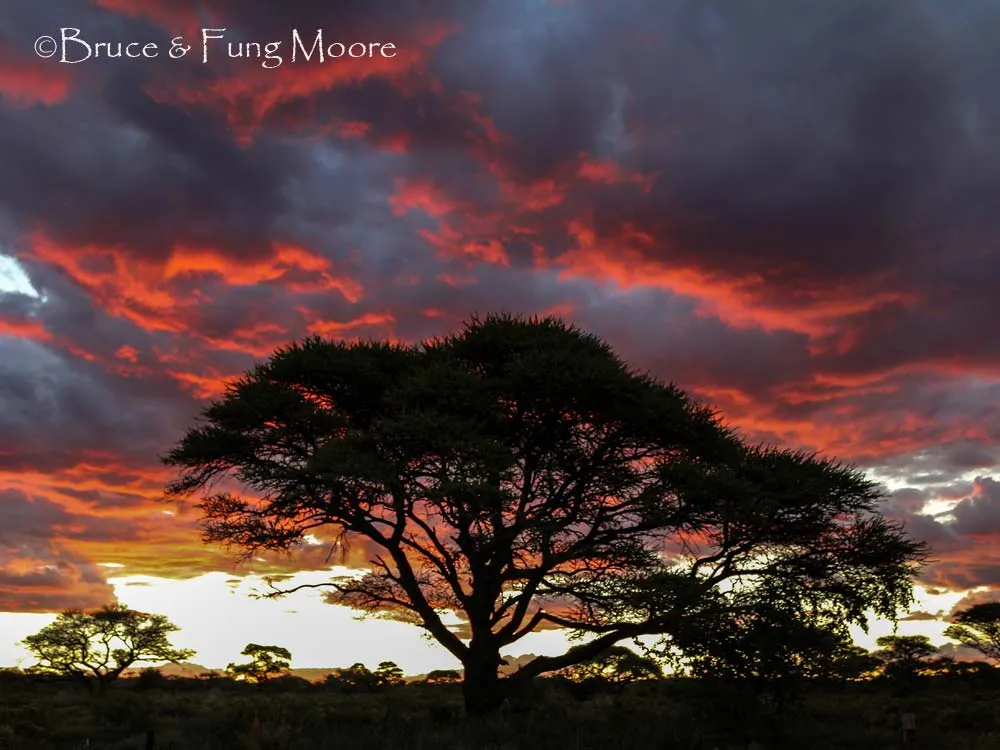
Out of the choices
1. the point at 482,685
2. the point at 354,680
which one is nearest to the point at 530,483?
the point at 482,685

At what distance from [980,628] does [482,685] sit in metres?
54.0

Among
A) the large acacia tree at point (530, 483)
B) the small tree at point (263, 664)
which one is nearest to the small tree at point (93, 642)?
the small tree at point (263, 664)

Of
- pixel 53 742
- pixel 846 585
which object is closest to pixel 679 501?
pixel 846 585

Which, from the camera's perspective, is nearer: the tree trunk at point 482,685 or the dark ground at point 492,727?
the dark ground at point 492,727

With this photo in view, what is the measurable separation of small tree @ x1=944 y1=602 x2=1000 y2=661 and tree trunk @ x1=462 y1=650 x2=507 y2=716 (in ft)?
161

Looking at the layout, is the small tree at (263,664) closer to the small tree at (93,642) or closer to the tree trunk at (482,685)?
the small tree at (93,642)

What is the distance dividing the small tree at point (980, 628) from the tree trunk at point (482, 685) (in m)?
49.2

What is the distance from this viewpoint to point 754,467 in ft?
77.5

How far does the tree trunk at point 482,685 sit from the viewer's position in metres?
24.0

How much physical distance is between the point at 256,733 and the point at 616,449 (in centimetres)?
1147

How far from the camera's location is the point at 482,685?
24.3m

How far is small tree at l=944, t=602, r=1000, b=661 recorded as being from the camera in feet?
199

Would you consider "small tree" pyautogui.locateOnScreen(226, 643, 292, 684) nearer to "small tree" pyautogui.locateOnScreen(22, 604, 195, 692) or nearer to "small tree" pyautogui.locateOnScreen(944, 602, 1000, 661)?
"small tree" pyautogui.locateOnScreen(22, 604, 195, 692)

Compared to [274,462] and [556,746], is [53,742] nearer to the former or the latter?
[274,462]
